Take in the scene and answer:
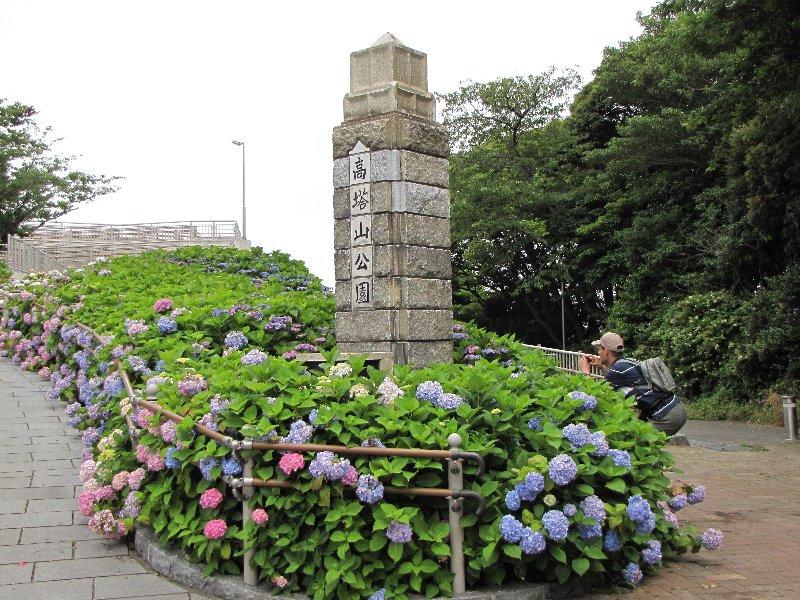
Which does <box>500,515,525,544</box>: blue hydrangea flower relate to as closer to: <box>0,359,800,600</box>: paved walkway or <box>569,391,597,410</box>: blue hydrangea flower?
<box>0,359,800,600</box>: paved walkway

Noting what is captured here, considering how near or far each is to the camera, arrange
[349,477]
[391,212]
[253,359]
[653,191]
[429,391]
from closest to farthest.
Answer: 1. [349,477]
2. [429,391]
3. [253,359]
4. [391,212]
5. [653,191]

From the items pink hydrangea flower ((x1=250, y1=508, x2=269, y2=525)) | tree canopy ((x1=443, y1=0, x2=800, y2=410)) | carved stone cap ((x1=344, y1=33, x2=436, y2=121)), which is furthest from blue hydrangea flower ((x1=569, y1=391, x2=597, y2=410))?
tree canopy ((x1=443, y1=0, x2=800, y2=410))

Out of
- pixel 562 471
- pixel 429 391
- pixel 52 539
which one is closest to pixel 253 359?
pixel 429 391

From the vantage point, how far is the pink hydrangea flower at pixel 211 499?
4988mm

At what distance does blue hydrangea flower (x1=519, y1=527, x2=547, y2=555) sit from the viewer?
179 inches

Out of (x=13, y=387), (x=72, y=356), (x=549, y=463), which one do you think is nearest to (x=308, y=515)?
(x=549, y=463)

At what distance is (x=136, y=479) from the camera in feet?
18.7

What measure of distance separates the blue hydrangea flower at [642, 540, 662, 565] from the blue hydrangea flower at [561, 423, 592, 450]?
2.48ft

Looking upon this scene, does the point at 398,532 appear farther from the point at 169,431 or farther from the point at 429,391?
the point at 169,431

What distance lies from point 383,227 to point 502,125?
24.7 m

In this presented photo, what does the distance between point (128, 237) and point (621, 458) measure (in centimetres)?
2915

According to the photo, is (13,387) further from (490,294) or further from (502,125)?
(490,294)

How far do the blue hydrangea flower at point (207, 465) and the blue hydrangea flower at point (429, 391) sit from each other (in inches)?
53.5

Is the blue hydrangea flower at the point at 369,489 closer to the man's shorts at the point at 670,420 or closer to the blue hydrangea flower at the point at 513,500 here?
the blue hydrangea flower at the point at 513,500
